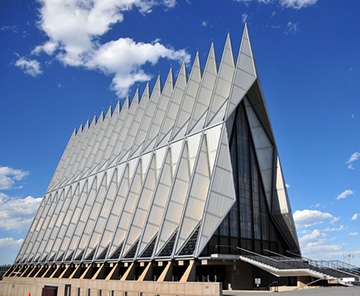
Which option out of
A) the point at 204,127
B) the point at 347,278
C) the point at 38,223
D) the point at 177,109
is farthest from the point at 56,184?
the point at 347,278

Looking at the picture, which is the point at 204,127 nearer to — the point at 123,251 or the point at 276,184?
the point at 276,184

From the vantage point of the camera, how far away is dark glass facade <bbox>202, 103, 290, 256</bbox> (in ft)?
106

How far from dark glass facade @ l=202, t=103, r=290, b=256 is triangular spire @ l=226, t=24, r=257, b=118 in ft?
11.2

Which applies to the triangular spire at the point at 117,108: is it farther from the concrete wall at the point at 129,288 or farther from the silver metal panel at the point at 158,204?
the concrete wall at the point at 129,288

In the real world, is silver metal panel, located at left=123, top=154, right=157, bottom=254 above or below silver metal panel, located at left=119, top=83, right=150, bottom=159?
below

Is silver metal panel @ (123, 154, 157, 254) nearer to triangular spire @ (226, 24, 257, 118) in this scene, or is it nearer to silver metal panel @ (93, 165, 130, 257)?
silver metal panel @ (93, 165, 130, 257)

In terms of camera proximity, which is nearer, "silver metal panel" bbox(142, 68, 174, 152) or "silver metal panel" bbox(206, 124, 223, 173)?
"silver metal panel" bbox(206, 124, 223, 173)

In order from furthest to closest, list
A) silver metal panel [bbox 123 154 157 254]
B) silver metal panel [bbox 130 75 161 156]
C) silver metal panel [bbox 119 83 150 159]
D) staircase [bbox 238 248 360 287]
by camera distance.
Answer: silver metal panel [bbox 119 83 150 159], silver metal panel [bbox 130 75 161 156], silver metal panel [bbox 123 154 157 254], staircase [bbox 238 248 360 287]

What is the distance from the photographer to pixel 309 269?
2798 cm

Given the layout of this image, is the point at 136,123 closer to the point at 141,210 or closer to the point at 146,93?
the point at 146,93

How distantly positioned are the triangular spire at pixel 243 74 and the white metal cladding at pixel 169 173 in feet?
0.32

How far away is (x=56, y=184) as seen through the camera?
65.4 metres

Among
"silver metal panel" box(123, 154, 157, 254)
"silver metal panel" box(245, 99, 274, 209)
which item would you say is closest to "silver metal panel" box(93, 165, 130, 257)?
"silver metal panel" box(123, 154, 157, 254)

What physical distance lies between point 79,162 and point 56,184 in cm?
894
